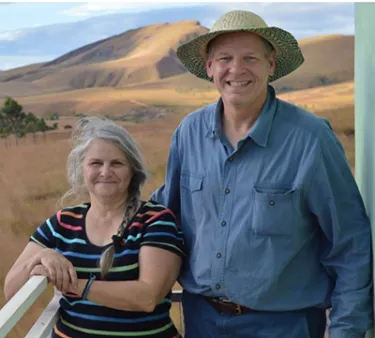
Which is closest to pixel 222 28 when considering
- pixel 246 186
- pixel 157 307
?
pixel 246 186

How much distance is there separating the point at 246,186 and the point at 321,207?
0.53ft

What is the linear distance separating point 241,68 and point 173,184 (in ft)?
1.27

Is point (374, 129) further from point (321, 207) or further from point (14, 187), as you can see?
point (14, 187)

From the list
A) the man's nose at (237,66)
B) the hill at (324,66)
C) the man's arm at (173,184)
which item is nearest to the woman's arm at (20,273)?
the man's arm at (173,184)

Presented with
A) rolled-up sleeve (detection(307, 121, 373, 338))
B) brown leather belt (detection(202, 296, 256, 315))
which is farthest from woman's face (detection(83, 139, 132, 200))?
rolled-up sleeve (detection(307, 121, 373, 338))

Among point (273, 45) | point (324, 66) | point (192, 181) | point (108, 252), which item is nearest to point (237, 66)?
point (273, 45)

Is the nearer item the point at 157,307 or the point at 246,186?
the point at 246,186

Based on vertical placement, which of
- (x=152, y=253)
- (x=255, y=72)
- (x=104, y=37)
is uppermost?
(x=104, y=37)

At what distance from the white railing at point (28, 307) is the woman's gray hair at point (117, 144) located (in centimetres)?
19

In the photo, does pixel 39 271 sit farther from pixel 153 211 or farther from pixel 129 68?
pixel 129 68

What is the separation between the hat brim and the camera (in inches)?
48.9

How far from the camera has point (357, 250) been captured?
1.25 meters

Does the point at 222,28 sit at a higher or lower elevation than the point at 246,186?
higher

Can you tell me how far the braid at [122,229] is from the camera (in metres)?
1.35
